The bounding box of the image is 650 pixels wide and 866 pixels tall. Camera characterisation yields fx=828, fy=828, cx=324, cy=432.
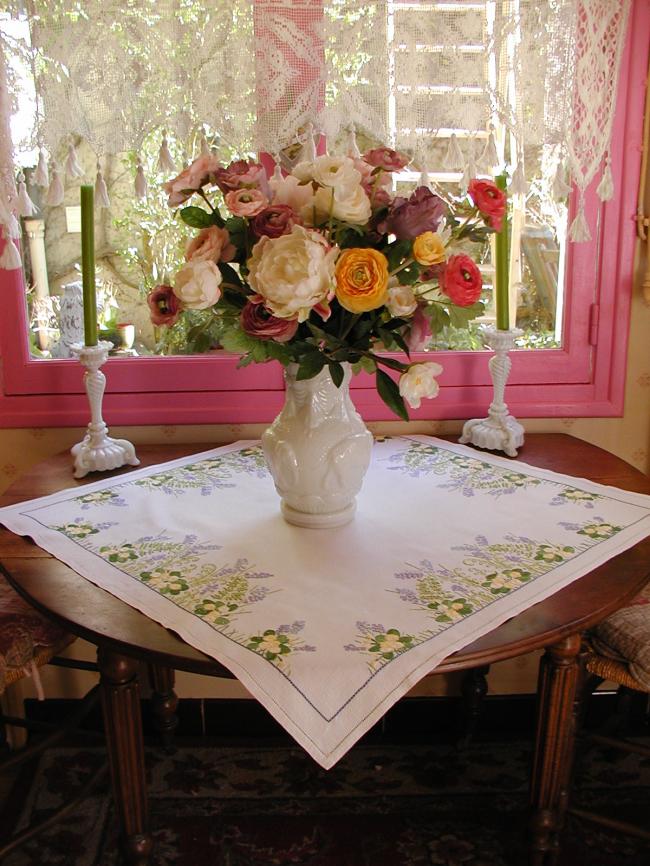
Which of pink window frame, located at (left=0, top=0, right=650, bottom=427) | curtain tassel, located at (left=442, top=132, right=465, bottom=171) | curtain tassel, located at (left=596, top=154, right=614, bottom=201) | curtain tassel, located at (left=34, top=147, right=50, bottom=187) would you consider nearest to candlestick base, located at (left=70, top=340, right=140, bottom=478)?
pink window frame, located at (left=0, top=0, right=650, bottom=427)

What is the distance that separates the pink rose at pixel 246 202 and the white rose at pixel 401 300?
0.22 m

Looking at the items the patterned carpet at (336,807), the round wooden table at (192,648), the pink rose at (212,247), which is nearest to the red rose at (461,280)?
the pink rose at (212,247)

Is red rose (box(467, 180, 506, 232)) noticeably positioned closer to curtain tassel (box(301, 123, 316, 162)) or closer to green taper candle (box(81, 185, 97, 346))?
curtain tassel (box(301, 123, 316, 162))

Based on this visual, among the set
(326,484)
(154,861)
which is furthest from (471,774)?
(326,484)

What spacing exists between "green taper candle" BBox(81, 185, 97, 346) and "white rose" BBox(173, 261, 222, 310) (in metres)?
0.46

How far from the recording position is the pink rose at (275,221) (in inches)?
44.6

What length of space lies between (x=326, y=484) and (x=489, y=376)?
716 millimetres

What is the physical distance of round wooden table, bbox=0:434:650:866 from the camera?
106cm

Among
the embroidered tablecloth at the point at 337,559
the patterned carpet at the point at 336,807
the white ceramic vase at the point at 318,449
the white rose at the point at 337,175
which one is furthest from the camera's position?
the patterned carpet at the point at 336,807

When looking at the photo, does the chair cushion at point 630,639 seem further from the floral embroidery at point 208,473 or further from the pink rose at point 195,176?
the pink rose at point 195,176

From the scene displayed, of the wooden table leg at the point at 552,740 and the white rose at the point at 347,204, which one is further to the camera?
the wooden table leg at the point at 552,740

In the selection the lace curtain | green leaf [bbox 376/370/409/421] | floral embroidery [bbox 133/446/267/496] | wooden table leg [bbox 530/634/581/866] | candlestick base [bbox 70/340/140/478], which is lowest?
wooden table leg [bbox 530/634/581/866]

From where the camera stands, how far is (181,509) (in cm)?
146

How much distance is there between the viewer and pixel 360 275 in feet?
3.67
